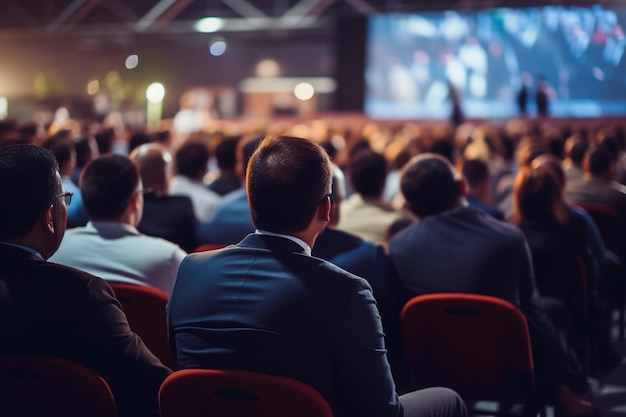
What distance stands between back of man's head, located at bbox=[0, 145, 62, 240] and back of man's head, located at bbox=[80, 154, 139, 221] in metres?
0.86

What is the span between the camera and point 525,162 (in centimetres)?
573

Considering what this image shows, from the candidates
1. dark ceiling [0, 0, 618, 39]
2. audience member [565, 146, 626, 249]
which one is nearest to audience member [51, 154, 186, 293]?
audience member [565, 146, 626, 249]

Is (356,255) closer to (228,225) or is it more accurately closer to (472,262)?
(472,262)

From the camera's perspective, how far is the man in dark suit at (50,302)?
1.76m

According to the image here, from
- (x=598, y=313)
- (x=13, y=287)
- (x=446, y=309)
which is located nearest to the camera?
(x=13, y=287)

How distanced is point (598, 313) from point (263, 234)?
288 cm

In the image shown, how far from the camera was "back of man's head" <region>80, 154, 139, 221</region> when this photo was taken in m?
2.80

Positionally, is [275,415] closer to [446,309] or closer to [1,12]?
[446,309]

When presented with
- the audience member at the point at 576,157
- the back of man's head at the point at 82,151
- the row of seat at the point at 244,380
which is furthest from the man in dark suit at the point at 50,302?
the audience member at the point at 576,157

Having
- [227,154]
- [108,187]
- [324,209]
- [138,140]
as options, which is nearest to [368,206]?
[108,187]

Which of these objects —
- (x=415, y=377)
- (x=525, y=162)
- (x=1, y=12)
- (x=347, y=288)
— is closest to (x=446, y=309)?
(x=415, y=377)

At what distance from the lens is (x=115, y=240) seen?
276 cm

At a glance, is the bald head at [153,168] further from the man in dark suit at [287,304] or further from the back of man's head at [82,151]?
the man in dark suit at [287,304]

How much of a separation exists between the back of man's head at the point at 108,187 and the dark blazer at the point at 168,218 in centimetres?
86
